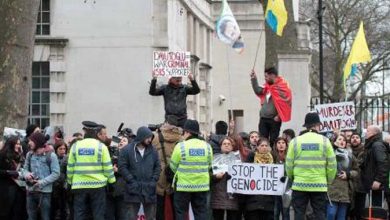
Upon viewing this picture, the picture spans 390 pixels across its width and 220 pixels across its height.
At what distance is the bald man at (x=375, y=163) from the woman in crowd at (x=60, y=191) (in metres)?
5.28

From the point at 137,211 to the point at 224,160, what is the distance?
5.53 feet

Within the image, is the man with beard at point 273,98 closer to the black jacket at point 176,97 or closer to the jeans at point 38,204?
the black jacket at point 176,97

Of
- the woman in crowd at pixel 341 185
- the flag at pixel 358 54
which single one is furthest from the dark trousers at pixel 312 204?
the flag at pixel 358 54

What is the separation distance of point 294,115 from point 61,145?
275 inches

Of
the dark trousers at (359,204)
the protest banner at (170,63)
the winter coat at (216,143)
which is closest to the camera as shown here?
the winter coat at (216,143)

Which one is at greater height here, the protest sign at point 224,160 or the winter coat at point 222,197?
the protest sign at point 224,160

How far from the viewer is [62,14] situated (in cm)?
2553

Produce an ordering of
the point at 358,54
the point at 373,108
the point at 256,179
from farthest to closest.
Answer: the point at 373,108, the point at 358,54, the point at 256,179

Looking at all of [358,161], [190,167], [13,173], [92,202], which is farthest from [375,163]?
[13,173]

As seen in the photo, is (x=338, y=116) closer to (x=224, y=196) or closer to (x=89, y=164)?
(x=224, y=196)

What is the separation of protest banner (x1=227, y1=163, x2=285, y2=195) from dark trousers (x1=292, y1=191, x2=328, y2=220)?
35.0 inches

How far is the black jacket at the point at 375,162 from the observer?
14672 mm

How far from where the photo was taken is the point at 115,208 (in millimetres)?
14438

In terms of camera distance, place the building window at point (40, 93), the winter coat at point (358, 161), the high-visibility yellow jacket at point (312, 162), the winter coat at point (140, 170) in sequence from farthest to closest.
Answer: the building window at point (40, 93) < the winter coat at point (358, 161) < the winter coat at point (140, 170) < the high-visibility yellow jacket at point (312, 162)
